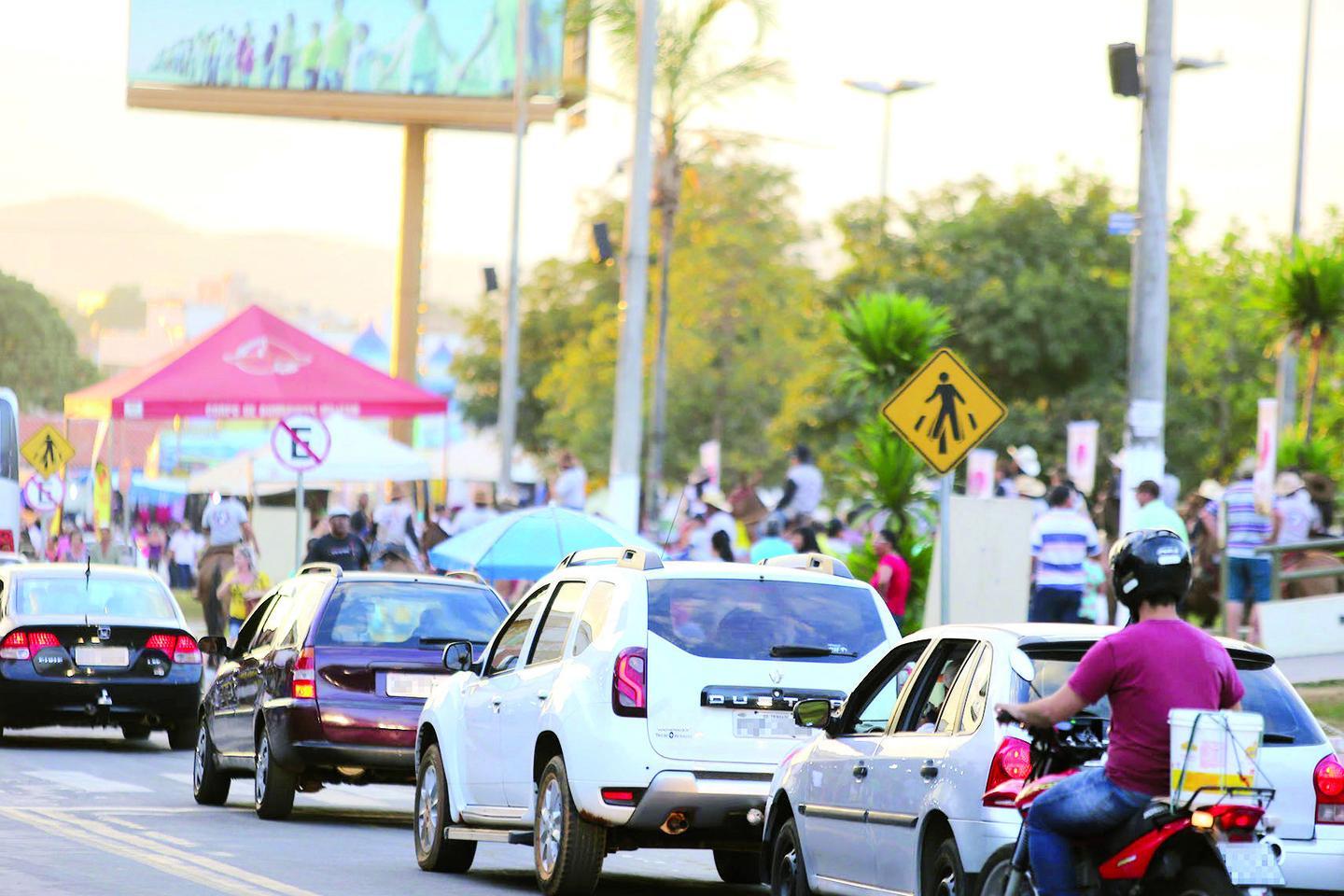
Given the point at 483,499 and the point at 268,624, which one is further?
the point at 483,499

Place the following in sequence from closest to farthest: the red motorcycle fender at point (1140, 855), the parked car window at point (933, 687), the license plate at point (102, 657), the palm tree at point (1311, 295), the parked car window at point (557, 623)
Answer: the red motorcycle fender at point (1140, 855) < the parked car window at point (933, 687) < the parked car window at point (557, 623) < the license plate at point (102, 657) < the palm tree at point (1311, 295)

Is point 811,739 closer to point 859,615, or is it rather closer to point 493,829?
point 859,615

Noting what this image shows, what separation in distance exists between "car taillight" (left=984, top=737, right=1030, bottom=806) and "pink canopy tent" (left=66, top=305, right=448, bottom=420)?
29.2 m

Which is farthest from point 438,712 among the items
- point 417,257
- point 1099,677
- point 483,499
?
point 417,257

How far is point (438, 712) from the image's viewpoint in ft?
44.5

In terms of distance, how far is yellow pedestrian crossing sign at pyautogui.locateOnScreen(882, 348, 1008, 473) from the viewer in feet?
58.7

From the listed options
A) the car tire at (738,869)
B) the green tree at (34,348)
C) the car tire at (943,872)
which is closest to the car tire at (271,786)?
the car tire at (738,869)

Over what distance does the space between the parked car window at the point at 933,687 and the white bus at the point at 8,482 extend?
23.2 meters

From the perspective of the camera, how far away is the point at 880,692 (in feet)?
33.9

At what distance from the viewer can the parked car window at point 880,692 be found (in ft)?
32.6

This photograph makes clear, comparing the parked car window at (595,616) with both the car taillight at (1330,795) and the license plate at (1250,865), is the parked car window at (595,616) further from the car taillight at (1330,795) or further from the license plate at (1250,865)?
the license plate at (1250,865)

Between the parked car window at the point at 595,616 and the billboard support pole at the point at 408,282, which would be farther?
the billboard support pole at the point at 408,282

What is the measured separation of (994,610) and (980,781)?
13.3 m

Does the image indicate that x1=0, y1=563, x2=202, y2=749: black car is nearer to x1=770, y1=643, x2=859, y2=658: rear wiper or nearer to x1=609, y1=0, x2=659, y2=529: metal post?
x1=609, y1=0, x2=659, y2=529: metal post
